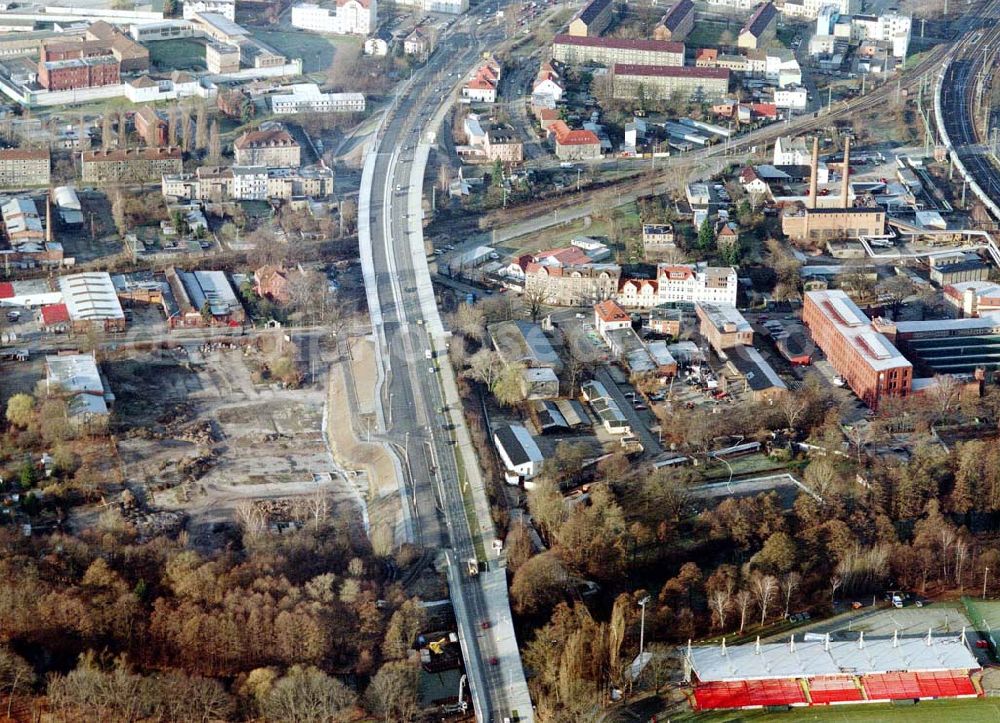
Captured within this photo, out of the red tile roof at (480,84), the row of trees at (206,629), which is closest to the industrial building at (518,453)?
the row of trees at (206,629)

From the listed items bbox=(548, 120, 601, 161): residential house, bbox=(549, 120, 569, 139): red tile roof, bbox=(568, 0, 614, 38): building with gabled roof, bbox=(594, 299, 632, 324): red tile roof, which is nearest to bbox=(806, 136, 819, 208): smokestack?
bbox=(548, 120, 601, 161): residential house

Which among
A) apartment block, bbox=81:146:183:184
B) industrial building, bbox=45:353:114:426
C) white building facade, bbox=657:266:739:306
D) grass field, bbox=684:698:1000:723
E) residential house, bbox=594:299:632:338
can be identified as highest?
apartment block, bbox=81:146:183:184

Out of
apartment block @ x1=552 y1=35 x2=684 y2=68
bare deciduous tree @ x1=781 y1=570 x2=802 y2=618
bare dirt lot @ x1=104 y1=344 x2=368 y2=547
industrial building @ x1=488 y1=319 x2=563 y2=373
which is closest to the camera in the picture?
bare deciduous tree @ x1=781 y1=570 x2=802 y2=618

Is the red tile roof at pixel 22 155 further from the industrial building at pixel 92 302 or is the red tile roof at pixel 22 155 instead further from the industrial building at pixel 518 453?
the industrial building at pixel 518 453

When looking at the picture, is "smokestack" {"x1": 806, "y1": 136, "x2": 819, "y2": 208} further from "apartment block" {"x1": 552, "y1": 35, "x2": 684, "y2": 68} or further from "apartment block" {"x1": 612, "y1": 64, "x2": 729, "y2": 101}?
"apartment block" {"x1": 552, "y1": 35, "x2": 684, "y2": 68}

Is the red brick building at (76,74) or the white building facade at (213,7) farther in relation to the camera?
the white building facade at (213,7)
